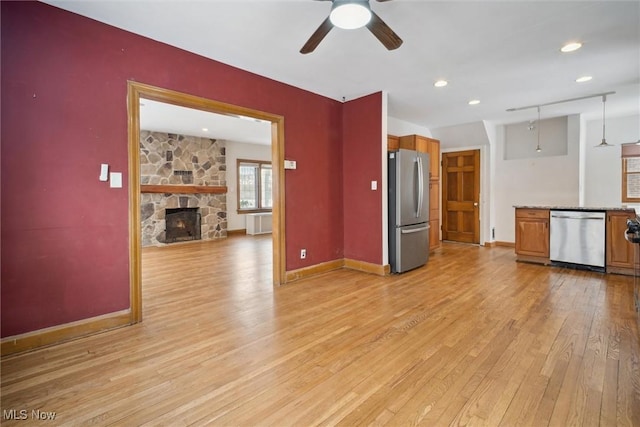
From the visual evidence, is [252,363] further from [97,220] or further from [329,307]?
[97,220]

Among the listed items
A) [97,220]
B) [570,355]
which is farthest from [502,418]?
[97,220]

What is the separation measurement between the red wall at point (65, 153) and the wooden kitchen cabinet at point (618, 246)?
5.62 metres

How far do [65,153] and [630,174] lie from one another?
8.77 meters

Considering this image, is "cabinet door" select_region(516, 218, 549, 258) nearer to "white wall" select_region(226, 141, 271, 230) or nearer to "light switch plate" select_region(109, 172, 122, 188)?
"light switch plate" select_region(109, 172, 122, 188)

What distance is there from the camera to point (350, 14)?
6.61 feet

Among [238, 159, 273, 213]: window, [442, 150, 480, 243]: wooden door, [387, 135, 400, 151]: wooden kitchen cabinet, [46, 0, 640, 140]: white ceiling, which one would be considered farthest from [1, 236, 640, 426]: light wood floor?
[238, 159, 273, 213]: window

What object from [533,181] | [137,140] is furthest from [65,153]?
[533,181]

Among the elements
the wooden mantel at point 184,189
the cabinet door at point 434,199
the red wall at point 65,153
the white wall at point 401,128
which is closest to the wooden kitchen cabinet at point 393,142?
the white wall at point 401,128

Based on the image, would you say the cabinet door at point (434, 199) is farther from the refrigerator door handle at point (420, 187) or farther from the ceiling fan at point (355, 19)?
the ceiling fan at point (355, 19)

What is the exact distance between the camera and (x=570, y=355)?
7.04ft

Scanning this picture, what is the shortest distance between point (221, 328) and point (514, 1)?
3537mm

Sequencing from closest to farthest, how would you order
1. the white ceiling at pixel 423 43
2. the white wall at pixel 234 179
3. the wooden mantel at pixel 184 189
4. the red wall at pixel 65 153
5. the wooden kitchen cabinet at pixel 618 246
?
the red wall at pixel 65 153, the white ceiling at pixel 423 43, the wooden kitchen cabinet at pixel 618 246, the wooden mantel at pixel 184 189, the white wall at pixel 234 179

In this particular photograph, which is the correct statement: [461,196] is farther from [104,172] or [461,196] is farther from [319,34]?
[104,172]

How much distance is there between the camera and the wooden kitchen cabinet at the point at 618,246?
4.13 meters
